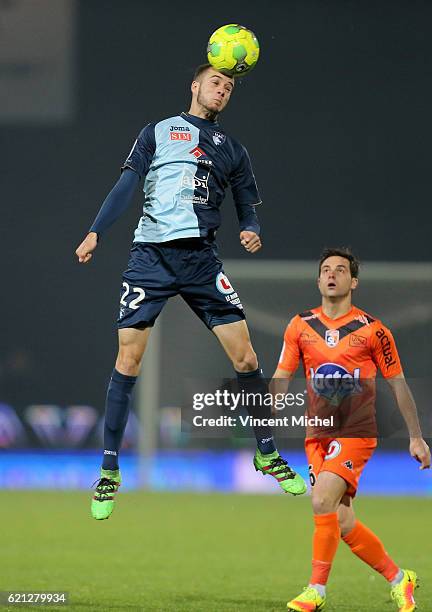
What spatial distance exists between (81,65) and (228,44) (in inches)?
685

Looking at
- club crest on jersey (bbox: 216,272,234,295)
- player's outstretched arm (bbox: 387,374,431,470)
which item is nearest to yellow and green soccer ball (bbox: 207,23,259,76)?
club crest on jersey (bbox: 216,272,234,295)

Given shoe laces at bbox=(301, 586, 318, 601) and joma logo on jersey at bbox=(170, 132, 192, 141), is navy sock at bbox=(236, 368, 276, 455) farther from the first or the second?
joma logo on jersey at bbox=(170, 132, 192, 141)

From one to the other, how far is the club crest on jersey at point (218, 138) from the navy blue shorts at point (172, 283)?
20.2 inches

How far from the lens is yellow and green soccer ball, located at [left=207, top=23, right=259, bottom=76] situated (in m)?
5.99

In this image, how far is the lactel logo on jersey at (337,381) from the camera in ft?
20.5

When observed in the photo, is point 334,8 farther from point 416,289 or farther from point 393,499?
point 393,499

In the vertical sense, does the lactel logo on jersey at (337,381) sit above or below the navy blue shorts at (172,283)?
below

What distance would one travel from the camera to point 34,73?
72.2 ft

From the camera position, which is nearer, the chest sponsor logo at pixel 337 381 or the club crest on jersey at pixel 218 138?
the club crest on jersey at pixel 218 138

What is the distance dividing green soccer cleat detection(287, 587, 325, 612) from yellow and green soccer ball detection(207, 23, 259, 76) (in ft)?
8.59

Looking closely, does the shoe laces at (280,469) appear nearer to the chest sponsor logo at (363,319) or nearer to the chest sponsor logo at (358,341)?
the chest sponsor logo at (358,341)

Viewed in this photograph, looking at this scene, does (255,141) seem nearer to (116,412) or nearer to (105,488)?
(116,412)

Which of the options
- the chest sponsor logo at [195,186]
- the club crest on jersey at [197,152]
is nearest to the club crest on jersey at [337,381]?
the chest sponsor logo at [195,186]

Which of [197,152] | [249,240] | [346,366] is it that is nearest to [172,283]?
[249,240]
